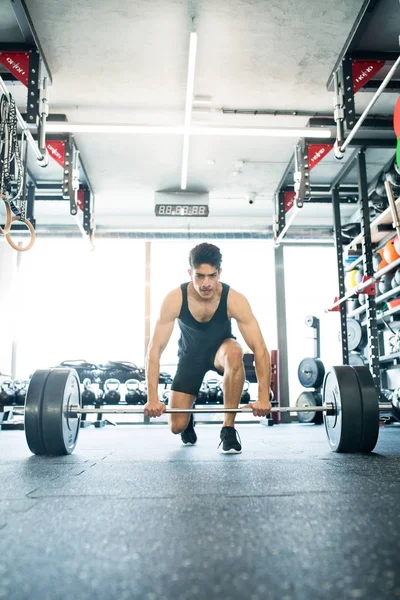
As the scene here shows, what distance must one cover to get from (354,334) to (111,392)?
238 centimetres

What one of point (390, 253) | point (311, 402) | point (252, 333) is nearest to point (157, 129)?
point (252, 333)

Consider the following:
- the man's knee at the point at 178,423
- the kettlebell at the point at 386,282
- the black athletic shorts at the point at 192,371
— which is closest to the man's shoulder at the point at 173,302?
the black athletic shorts at the point at 192,371

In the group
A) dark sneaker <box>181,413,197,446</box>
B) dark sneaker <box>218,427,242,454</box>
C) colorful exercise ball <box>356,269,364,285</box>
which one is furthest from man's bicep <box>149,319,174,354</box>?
colorful exercise ball <box>356,269,364,285</box>

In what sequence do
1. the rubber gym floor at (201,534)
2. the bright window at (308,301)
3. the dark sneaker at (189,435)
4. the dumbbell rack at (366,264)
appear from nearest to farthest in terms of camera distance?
1. the rubber gym floor at (201,534)
2. the dark sneaker at (189,435)
3. the dumbbell rack at (366,264)
4. the bright window at (308,301)

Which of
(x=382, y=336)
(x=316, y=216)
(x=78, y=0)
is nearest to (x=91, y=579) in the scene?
(x=78, y=0)

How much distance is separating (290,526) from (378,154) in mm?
4244

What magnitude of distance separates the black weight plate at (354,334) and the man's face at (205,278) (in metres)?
3.05

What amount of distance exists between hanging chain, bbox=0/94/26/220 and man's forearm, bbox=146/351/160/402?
1.03 meters

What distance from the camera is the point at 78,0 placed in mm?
2660

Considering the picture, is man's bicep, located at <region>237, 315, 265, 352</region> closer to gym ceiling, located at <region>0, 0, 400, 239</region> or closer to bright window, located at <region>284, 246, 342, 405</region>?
gym ceiling, located at <region>0, 0, 400, 239</region>

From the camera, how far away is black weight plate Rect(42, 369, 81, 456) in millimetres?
1860

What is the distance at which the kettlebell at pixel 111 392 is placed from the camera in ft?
14.6

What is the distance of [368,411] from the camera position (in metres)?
1.84

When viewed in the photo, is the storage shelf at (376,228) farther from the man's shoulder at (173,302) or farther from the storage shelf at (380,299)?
the man's shoulder at (173,302)
